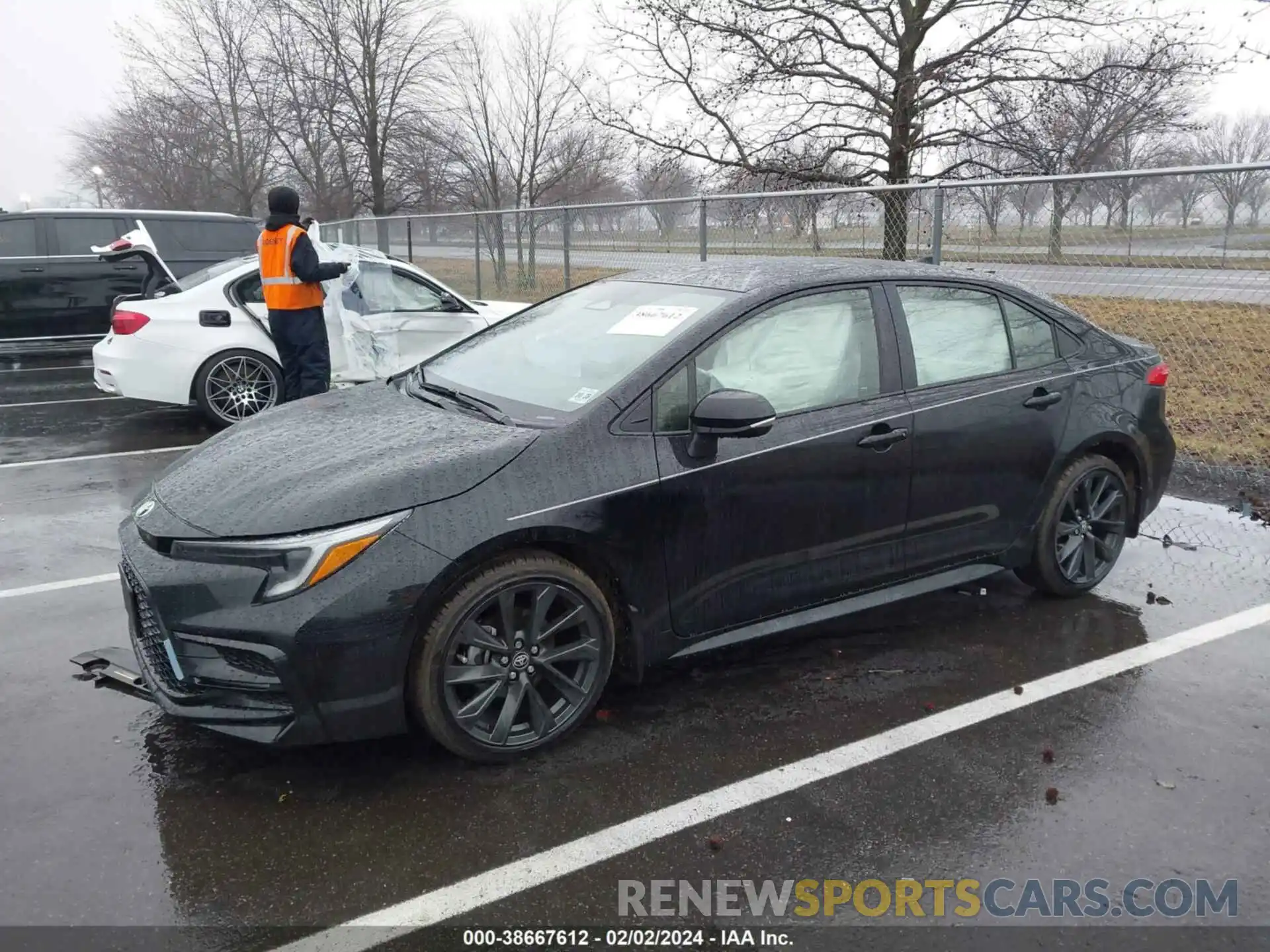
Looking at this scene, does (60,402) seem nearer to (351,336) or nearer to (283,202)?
(351,336)

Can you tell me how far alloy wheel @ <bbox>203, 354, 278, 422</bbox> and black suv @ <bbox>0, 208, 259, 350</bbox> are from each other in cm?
507

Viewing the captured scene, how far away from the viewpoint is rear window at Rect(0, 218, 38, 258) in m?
12.4

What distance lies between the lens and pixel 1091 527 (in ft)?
15.6

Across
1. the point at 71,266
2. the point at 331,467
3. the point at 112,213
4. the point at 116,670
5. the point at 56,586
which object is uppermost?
the point at 112,213

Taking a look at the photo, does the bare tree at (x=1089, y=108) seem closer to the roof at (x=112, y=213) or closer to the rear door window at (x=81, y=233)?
the roof at (x=112, y=213)

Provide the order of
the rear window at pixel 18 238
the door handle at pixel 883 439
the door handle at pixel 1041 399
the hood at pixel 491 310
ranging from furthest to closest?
the rear window at pixel 18 238 → the hood at pixel 491 310 → the door handle at pixel 1041 399 → the door handle at pixel 883 439

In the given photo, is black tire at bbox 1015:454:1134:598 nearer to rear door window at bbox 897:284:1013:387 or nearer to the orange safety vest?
rear door window at bbox 897:284:1013:387

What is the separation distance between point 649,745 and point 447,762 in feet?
2.29

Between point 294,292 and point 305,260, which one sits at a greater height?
point 305,260

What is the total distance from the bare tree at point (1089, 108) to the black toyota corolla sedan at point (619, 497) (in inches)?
472

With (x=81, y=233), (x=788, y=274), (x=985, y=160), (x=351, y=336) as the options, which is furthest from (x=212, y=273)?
(x=985, y=160)

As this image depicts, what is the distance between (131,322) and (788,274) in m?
6.41

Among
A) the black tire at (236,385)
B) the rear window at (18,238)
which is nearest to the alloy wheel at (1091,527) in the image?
the black tire at (236,385)

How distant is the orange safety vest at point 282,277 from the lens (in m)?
7.21
